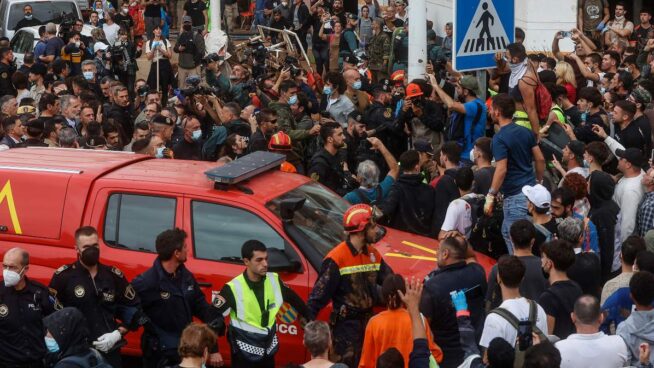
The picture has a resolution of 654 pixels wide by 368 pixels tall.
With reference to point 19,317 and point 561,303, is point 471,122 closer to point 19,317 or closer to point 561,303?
point 561,303

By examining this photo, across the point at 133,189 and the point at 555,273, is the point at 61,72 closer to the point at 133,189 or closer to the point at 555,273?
the point at 133,189

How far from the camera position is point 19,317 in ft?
24.7

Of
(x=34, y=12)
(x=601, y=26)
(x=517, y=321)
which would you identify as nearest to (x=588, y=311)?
(x=517, y=321)

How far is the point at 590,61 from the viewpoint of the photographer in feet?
51.0

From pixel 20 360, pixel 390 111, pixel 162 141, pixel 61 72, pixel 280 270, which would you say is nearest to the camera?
pixel 20 360

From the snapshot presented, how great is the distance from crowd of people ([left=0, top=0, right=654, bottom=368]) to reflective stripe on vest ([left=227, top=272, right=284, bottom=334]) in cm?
1

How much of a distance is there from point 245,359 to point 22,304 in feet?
5.18

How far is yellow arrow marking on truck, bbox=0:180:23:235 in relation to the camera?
8922mm

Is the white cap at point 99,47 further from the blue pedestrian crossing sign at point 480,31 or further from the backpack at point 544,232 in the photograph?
the backpack at point 544,232

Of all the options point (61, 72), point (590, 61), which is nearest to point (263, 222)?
point (590, 61)

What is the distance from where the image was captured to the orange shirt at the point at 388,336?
7043 mm

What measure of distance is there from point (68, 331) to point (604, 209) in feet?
16.9

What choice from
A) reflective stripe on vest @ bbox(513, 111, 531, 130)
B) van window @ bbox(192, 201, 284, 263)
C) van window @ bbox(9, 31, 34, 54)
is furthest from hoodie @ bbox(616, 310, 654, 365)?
van window @ bbox(9, 31, 34, 54)

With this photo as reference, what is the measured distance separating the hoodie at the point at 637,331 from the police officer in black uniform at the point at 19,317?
3904 millimetres
